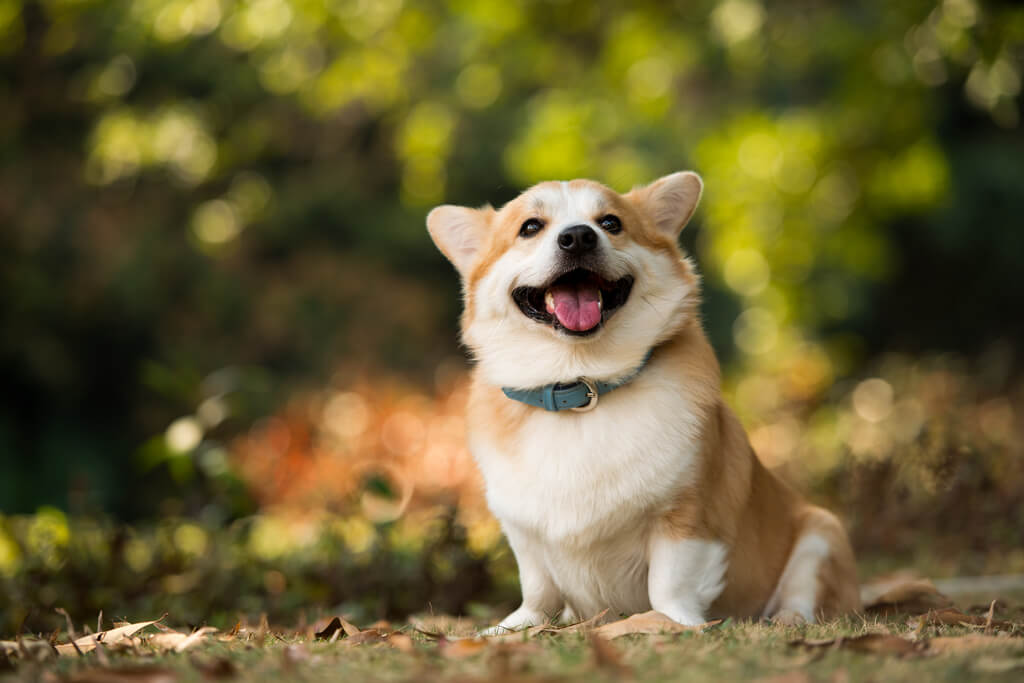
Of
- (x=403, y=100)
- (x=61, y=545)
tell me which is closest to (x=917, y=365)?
(x=403, y=100)

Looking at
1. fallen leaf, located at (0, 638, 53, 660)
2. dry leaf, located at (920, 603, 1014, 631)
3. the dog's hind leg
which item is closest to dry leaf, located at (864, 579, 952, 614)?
the dog's hind leg

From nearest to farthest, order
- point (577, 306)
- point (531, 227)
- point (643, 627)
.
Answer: point (643, 627) < point (577, 306) < point (531, 227)

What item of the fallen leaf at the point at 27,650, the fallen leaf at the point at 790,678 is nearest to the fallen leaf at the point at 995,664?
the fallen leaf at the point at 790,678

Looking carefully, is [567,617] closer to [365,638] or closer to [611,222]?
[365,638]

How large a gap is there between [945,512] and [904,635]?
3.20 metres

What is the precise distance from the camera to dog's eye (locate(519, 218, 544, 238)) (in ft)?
10.2

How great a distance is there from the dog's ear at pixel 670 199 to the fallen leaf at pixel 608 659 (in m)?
1.54

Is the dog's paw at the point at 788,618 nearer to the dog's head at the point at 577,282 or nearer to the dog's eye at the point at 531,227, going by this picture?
the dog's head at the point at 577,282

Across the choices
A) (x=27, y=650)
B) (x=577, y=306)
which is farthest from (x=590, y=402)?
(x=27, y=650)

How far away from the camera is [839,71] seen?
7.16 m

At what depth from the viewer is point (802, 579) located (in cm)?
300

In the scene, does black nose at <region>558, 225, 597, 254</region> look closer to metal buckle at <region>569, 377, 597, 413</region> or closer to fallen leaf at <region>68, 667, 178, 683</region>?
metal buckle at <region>569, 377, 597, 413</region>

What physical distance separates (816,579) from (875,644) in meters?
0.89

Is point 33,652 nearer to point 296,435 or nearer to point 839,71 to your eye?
point 296,435
